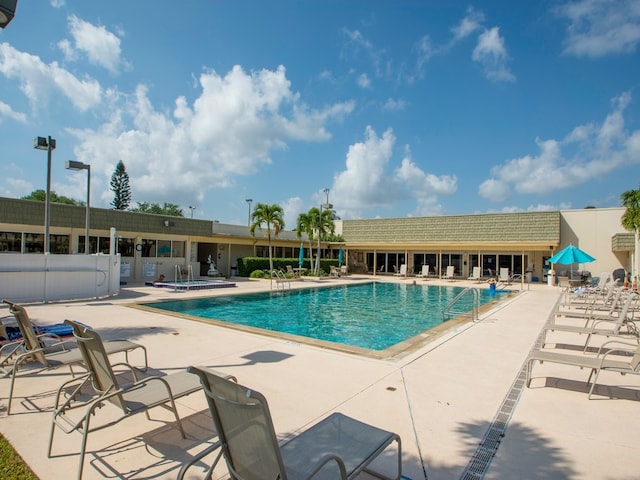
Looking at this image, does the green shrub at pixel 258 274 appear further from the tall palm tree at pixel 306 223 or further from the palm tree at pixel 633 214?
the palm tree at pixel 633 214

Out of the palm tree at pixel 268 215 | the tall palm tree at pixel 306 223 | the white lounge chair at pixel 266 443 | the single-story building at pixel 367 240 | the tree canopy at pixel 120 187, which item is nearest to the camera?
the white lounge chair at pixel 266 443

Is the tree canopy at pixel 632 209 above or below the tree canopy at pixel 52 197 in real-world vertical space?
below

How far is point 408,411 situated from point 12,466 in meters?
3.59

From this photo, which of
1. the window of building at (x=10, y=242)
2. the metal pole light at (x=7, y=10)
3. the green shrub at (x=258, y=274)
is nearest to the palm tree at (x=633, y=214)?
the green shrub at (x=258, y=274)

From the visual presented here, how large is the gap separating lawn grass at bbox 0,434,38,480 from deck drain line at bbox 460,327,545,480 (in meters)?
3.32

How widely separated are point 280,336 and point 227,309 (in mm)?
5696

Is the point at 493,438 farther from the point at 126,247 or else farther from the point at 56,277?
the point at 126,247

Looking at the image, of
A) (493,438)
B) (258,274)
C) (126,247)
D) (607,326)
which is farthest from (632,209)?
(126,247)

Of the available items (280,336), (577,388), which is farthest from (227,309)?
(577,388)

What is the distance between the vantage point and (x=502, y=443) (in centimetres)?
343

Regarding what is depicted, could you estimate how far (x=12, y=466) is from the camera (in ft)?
9.52

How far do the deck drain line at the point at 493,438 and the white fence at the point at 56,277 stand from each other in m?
13.6

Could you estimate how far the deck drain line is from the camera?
2.98 m

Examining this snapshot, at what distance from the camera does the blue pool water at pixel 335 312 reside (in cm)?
980
